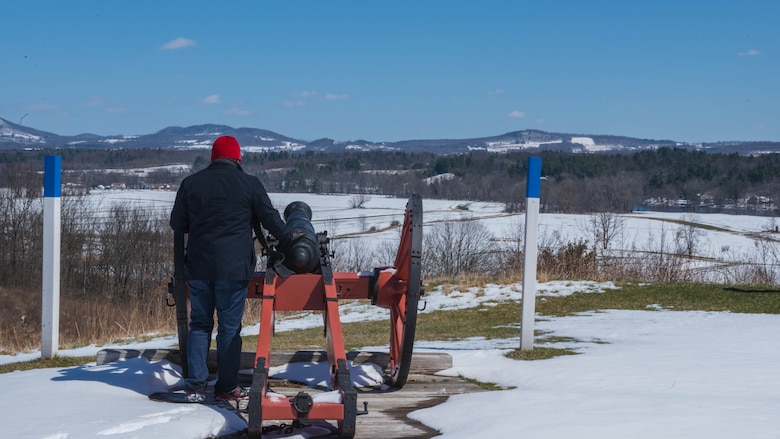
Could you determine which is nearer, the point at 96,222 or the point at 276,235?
the point at 276,235

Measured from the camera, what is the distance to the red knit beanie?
5512 mm

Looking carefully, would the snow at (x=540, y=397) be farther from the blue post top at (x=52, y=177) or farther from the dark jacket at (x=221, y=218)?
the blue post top at (x=52, y=177)

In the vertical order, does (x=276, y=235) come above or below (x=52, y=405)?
above

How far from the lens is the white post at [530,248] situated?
7445 millimetres

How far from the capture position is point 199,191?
5.43 metres

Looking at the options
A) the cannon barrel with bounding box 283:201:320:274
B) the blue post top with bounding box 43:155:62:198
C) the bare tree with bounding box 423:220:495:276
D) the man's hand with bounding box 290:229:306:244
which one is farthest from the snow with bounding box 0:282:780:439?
the bare tree with bounding box 423:220:495:276

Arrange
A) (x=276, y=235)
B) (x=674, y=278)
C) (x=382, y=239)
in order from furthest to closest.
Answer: (x=382, y=239)
(x=674, y=278)
(x=276, y=235)

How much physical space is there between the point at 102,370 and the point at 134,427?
1.84 metres

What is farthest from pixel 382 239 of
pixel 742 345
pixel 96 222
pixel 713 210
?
pixel 742 345

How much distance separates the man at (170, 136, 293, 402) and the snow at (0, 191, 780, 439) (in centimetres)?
40

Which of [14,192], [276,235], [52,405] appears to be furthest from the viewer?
[14,192]

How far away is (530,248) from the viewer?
7594 millimetres

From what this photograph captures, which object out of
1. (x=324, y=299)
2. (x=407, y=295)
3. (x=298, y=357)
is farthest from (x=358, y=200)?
(x=407, y=295)

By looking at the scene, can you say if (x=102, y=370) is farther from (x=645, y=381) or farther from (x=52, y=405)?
(x=645, y=381)
